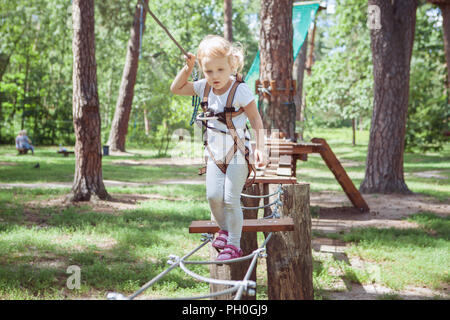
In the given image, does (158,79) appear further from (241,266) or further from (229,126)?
(229,126)

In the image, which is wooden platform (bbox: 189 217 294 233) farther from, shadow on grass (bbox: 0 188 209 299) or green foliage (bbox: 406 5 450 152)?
green foliage (bbox: 406 5 450 152)

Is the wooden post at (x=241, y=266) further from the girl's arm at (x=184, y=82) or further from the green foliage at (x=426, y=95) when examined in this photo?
the green foliage at (x=426, y=95)

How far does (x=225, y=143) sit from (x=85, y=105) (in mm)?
5771

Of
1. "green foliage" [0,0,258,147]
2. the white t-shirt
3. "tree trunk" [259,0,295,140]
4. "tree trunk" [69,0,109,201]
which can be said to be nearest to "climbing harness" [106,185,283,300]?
the white t-shirt

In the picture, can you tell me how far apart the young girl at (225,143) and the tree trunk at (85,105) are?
5555mm

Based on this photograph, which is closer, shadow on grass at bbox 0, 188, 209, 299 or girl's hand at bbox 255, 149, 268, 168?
girl's hand at bbox 255, 149, 268, 168

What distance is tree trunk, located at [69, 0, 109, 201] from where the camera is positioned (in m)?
8.23

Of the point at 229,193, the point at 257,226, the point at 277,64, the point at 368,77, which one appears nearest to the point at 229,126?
the point at 229,193

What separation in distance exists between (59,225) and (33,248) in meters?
1.08

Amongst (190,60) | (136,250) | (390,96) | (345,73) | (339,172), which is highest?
(345,73)

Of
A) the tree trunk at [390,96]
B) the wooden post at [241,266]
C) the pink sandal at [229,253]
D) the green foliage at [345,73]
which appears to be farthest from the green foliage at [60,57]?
the pink sandal at [229,253]

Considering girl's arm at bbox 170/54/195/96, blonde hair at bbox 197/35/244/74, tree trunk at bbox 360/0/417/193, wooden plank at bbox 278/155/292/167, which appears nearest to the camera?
blonde hair at bbox 197/35/244/74

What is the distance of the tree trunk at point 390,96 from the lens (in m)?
10.1

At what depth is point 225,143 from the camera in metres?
3.03
